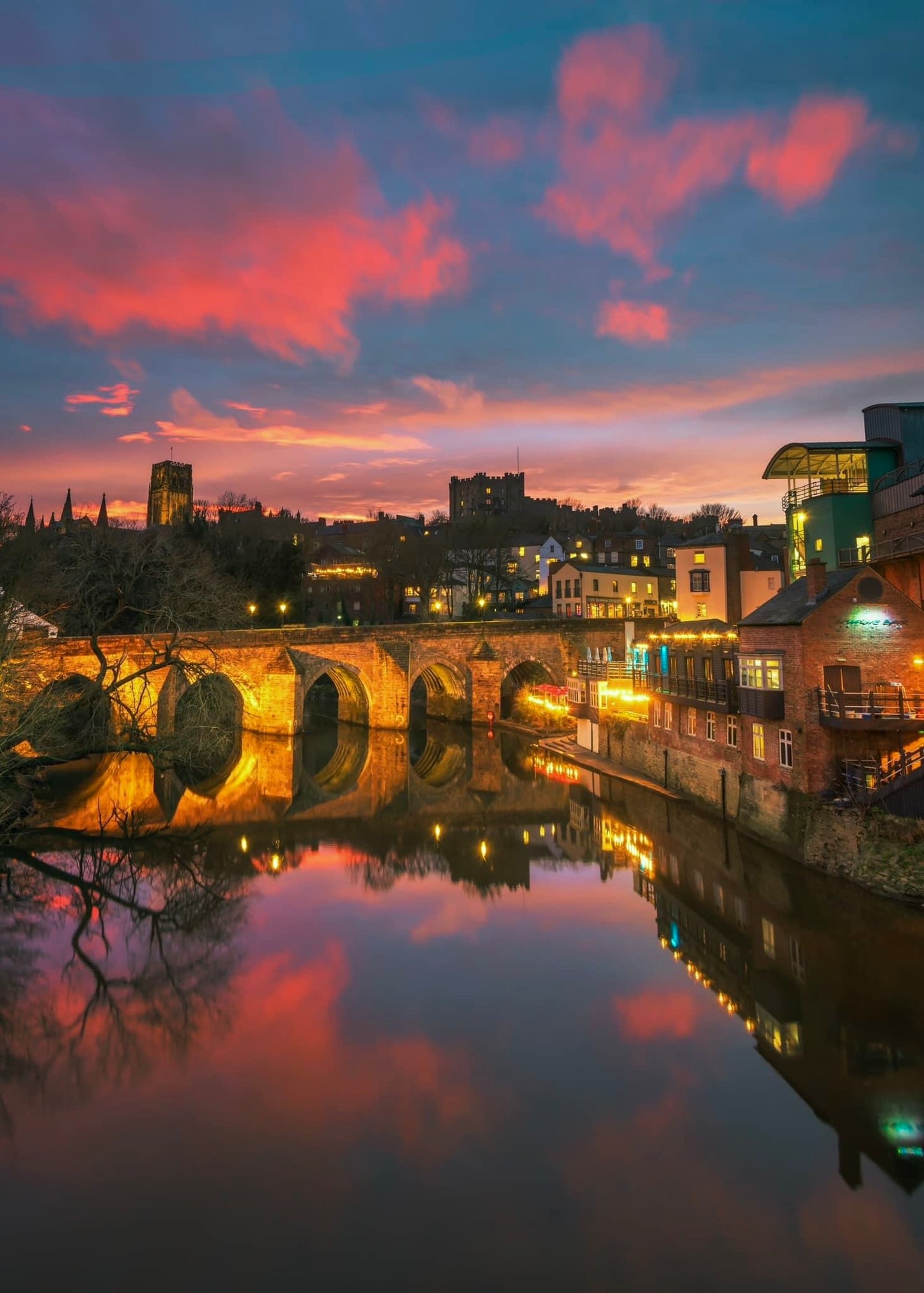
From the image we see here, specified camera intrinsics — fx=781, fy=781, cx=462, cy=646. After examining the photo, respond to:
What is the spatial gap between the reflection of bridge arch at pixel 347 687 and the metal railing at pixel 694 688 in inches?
993

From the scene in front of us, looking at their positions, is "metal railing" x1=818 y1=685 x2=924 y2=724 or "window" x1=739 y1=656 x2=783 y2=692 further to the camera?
"window" x1=739 y1=656 x2=783 y2=692

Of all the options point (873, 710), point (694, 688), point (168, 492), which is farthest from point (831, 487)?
point (168, 492)

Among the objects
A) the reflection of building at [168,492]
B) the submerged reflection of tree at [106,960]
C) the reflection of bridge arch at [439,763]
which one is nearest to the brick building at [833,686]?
the submerged reflection of tree at [106,960]

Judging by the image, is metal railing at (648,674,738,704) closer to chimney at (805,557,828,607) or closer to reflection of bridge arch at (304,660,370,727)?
chimney at (805,557,828,607)

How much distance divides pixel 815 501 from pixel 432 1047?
27788mm

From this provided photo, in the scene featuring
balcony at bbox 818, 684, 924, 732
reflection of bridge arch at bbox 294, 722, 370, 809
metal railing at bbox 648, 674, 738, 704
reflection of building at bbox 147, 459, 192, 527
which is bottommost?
reflection of bridge arch at bbox 294, 722, 370, 809

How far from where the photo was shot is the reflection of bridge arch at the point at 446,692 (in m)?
56.4

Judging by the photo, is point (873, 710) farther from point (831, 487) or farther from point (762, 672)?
point (831, 487)

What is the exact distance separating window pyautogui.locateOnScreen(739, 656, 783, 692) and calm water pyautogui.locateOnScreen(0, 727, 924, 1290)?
17.0 ft

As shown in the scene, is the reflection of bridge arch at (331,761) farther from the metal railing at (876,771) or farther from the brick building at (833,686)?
the metal railing at (876,771)

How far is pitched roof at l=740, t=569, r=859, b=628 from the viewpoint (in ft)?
74.7

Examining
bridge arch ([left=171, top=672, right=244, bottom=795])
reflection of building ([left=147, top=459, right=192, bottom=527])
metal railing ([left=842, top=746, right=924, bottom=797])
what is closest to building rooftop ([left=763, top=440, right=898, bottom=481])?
metal railing ([left=842, top=746, right=924, bottom=797])

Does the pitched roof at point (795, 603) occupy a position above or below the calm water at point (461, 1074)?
above

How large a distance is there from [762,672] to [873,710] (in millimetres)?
3880
